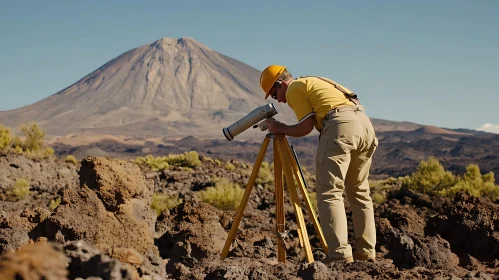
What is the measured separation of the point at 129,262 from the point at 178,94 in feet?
522

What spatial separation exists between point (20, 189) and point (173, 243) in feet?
19.6

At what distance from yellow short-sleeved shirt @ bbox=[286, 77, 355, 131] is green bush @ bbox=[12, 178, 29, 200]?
7.37m

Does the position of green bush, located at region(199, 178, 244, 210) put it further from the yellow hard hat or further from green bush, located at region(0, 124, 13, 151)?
green bush, located at region(0, 124, 13, 151)

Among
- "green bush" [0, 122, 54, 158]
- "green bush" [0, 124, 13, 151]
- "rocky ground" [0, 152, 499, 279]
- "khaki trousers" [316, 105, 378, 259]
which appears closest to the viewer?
"rocky ground" [0, 152, 499, 279]

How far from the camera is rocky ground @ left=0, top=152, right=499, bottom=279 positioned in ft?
8.64

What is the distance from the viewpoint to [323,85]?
4.89m

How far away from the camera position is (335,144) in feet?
15.3

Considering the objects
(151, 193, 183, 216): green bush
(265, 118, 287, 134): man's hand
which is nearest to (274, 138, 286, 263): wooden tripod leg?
(265, 118, 287, 134): man's hand

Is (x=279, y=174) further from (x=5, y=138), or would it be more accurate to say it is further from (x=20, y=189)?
(x=5, y=138)

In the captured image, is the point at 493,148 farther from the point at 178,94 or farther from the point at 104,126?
the point at 178,94

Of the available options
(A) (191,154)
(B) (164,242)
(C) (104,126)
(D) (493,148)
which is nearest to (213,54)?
(C) (104,126)

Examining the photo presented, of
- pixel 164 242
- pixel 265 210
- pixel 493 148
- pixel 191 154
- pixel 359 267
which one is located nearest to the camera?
pixel 359 267

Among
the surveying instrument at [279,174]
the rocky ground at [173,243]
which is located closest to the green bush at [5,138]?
the rocky ground at [173,243]

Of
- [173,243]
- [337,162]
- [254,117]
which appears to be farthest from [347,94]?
[173,243]
